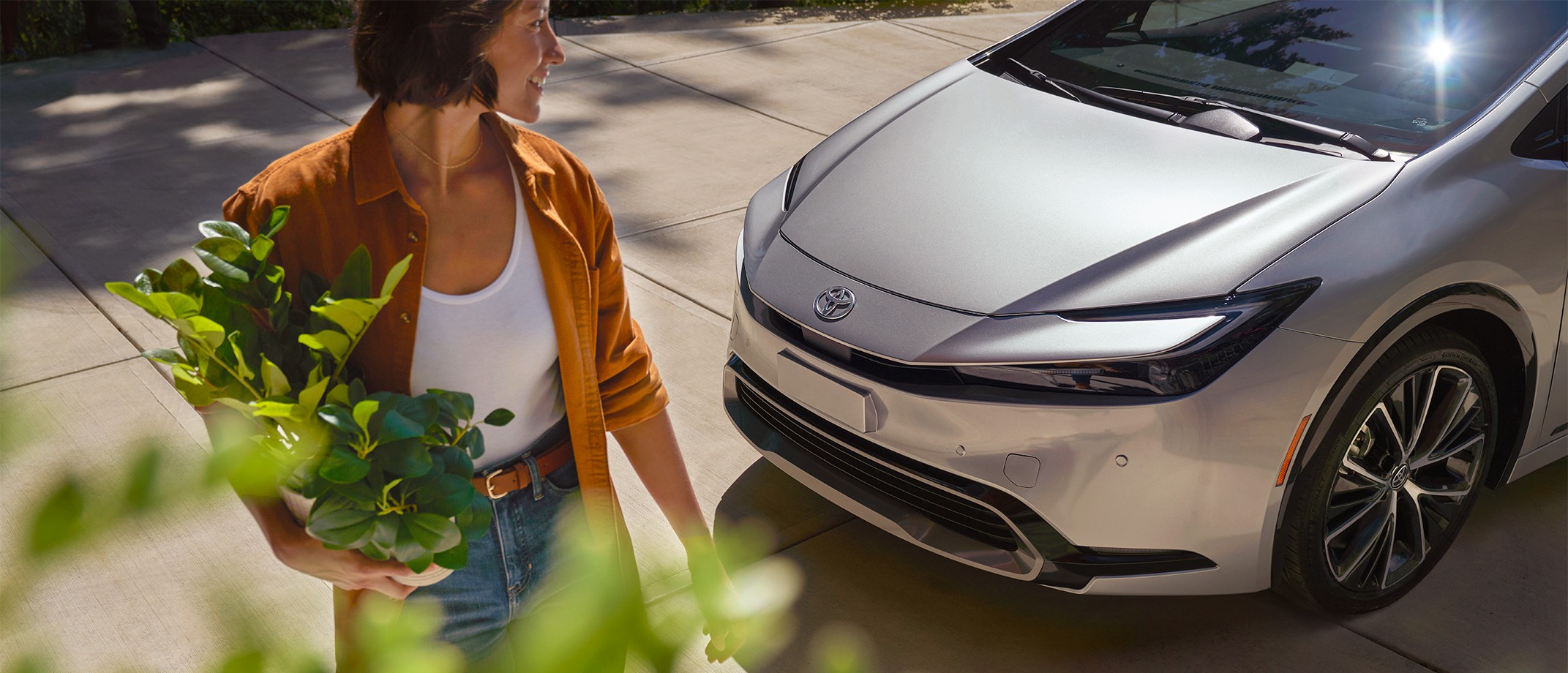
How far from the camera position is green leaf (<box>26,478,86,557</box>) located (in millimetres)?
482

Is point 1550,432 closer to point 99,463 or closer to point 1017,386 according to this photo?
point 1017,386

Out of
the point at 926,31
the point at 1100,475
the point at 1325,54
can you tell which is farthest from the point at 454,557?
the point at 926,31

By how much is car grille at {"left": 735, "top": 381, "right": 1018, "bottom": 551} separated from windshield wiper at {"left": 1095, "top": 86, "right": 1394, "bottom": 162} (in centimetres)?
138

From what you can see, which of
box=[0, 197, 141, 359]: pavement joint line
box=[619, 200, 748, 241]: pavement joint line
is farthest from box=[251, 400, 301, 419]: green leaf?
box=[619, 200, 748, 241]: pavement joint line

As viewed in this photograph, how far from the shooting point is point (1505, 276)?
2988mm

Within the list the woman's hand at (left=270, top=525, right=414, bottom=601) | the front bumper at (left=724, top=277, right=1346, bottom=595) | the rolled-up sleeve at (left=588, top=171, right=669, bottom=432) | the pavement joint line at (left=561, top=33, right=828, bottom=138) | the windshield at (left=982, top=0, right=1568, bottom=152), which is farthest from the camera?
the pavement joint line at (left=561, top=33, right=828, bottom=138)

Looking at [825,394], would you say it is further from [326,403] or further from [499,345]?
[326,403]

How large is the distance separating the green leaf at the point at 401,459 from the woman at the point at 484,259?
446 millimetres

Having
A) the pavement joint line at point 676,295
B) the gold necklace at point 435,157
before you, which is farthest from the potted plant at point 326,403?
the pavement joint line at point 676,295

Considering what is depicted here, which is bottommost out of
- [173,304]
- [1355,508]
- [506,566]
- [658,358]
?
[658,358]

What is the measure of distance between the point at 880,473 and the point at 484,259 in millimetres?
1556

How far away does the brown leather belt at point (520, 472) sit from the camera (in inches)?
70.4

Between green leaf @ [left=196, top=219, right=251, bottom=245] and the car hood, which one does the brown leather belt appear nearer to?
green leaf @ [left=196, top=219, right=251, bottom=245]

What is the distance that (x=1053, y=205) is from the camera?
3.14m
